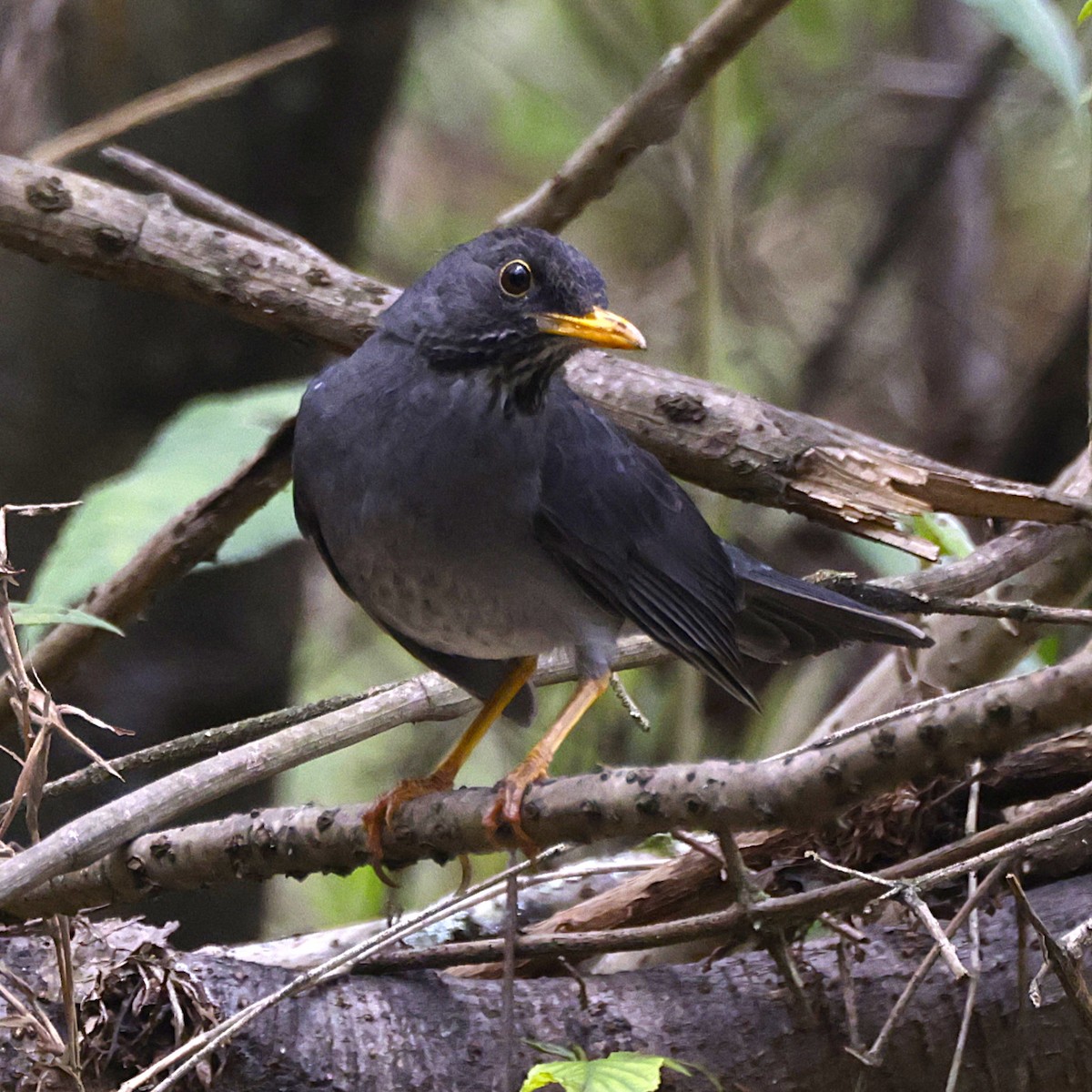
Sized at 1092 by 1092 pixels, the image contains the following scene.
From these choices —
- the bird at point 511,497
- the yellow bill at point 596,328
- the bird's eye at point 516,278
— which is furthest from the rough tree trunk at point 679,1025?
the bird's eye at point 516,278

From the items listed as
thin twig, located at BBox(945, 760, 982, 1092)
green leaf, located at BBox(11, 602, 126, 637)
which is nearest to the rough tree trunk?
thin twig, located at BBox(945, 760, 982, 1092)

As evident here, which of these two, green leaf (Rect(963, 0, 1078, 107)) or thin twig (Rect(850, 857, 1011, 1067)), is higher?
green leaf (Rect(963, 0, 1078, 107))

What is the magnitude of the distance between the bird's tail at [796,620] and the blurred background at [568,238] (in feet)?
2.44

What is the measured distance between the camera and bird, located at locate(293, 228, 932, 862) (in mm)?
3287

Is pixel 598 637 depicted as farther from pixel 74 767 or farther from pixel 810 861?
pixel 74 767

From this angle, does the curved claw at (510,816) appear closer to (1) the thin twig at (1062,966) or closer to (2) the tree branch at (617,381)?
(1) the thin twig at (1062,966)

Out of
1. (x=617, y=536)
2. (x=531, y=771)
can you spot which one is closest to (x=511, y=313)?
(x=617, y=536)

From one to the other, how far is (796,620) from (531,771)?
0.84 m

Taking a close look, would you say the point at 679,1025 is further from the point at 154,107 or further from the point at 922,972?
the point at 154,107

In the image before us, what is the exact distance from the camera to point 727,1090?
275 cm

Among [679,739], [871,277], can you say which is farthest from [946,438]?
[679,739]

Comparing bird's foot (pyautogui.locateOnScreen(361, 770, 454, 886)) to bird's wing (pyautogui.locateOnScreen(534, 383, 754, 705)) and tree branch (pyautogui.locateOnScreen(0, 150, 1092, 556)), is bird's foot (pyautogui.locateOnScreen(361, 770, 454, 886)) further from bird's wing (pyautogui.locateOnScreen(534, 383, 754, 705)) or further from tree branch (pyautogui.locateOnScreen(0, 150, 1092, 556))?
tree branch (pyautogui.locateOnScreen(0, 150, 1092, 556))

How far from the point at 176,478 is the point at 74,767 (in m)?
2.23

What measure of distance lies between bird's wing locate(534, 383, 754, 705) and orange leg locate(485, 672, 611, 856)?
0.91 feet
